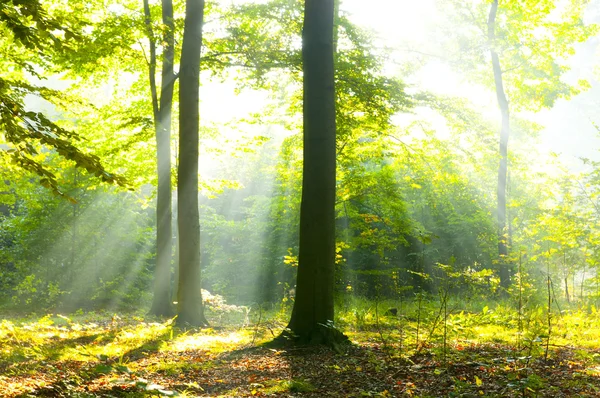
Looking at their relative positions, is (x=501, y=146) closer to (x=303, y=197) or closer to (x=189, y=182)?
(x=189, y=182)

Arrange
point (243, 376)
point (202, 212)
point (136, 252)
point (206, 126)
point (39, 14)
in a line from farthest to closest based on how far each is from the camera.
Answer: point (202, 212) < point (136, 252) < point (206, 126) < point (243, 376) < point (39, 14)

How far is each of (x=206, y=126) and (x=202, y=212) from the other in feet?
60.8

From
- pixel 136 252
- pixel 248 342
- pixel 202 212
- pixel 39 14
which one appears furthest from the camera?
pixel 202 212

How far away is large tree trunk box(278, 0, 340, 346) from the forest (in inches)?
1.2

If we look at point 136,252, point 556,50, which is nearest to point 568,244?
point 556,50

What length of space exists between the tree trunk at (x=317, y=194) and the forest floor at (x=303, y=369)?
449 millimetres

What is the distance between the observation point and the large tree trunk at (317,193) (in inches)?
253

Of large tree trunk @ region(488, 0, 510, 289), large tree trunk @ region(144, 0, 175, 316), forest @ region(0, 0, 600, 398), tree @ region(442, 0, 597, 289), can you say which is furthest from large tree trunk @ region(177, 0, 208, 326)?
tree @ region(442, 0, 597, 289)

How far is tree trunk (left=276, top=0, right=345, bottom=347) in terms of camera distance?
253 inches

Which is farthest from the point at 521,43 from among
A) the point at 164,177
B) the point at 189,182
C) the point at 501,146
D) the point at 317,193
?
the point at 317,193

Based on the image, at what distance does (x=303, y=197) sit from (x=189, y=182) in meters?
4.29

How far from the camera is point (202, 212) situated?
34.2 meters

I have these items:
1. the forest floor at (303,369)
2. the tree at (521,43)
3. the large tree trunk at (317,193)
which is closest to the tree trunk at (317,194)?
the large tree trunk at (317,193)

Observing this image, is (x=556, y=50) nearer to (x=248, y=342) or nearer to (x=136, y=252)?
(x=248, y=342)
